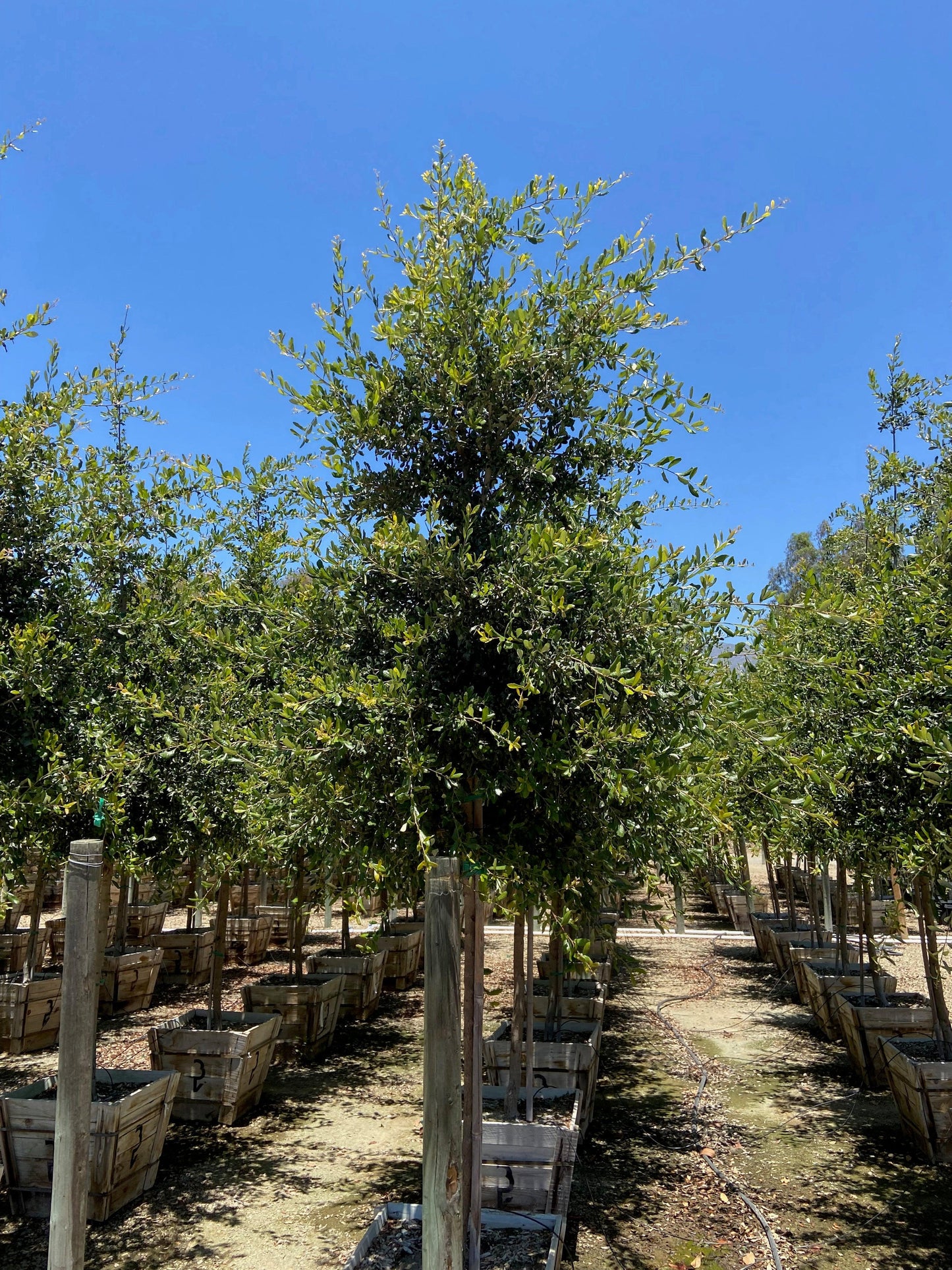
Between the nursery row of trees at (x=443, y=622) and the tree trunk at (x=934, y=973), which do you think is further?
the tree trunk at (x=934, y=973)

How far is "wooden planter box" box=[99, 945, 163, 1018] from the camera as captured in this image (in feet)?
40.3

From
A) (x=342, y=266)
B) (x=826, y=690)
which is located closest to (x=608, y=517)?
(x=342, y=266)

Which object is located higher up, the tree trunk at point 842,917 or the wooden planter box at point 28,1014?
the tree trunk at point 842,917

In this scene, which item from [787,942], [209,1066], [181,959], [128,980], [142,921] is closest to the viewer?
[209,1066]

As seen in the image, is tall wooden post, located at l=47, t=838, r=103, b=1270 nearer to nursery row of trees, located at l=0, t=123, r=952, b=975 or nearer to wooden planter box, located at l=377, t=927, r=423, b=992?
nursery row of trees, located at l=0, t=123, r=952, b=975

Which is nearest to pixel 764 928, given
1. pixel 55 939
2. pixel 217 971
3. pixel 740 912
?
pixel 740 912

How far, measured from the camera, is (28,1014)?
1036 centimetres

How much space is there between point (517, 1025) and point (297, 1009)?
4.36m

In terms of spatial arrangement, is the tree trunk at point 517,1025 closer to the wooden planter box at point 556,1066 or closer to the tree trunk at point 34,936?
the wooden planter box at point 556,1066

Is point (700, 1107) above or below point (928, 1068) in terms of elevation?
below

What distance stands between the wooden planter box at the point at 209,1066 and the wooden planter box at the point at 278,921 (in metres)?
7.82

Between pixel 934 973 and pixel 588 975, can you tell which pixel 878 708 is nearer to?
pixel 934 973

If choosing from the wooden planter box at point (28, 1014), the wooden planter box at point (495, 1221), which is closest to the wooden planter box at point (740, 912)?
the wooden planter box at point (28, 1014)

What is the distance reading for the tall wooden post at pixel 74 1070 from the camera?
3410 mm
